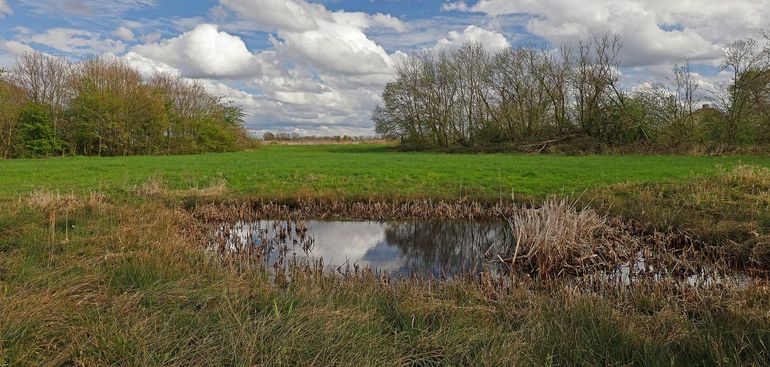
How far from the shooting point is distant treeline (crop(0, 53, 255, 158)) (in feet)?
140

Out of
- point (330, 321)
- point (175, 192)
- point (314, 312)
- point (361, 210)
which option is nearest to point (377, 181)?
point (361, 210)

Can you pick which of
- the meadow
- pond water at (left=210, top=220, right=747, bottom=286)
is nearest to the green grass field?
pond water at (left=210, top=220, right=747, bottom=286)

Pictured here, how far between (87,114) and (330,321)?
50.0 m

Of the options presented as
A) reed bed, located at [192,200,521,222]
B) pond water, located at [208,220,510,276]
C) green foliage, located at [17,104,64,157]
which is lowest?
pond water, located at [208,220,510,276]

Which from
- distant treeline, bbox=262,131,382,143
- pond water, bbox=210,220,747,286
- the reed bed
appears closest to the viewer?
pond water, bbox=210,220,747,286

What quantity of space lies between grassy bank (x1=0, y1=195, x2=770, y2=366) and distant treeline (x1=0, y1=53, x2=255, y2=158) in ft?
144

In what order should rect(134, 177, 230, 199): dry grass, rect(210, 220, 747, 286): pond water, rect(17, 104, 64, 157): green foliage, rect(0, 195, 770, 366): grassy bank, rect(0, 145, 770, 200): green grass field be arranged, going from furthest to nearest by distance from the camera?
1. rect(17, 104, 64, 157): green foliage
2. rect(0, 145, 770, 200): green grass field
3. rect(134, 177, 230, 199): dry grass
4. rect(210, 220, 747, 286): pond water
5. rect(0, 195, 770, 366): grassy bank

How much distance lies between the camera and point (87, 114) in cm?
4588

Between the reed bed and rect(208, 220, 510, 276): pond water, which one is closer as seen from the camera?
rect(208, 220, 510, 276): pond water

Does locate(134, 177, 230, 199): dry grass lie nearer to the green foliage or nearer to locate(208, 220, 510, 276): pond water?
locate(208, 220, 510, 276): pond water

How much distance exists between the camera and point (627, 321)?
5117mm

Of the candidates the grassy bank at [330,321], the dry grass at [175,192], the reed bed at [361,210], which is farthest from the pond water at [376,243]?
the dry grass at [175,192]

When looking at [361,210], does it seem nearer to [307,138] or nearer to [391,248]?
[391,248]

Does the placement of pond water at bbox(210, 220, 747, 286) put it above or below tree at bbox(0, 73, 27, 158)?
below
